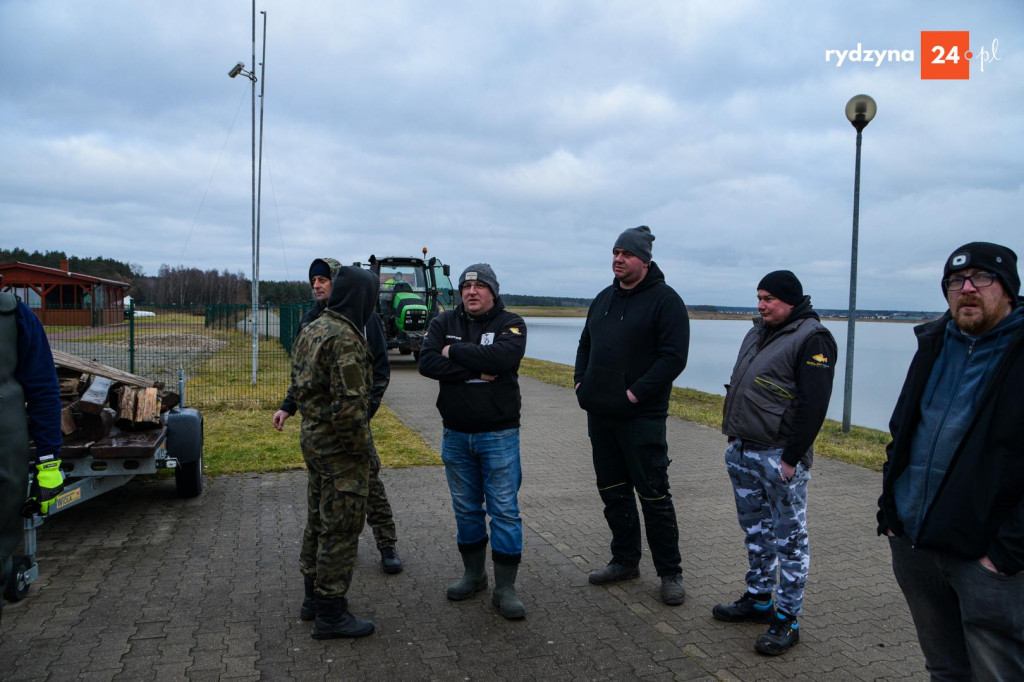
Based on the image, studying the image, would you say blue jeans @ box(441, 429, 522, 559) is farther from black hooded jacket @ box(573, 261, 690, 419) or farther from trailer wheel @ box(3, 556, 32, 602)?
trailer wheel @ box(3, 556, 32, 602)

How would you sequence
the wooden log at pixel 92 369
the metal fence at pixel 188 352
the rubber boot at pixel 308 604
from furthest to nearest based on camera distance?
1. the metal fence at pixel 188 352
2. the wooden log at pixel 92 369
3. the rubber boot at pixel 308 604

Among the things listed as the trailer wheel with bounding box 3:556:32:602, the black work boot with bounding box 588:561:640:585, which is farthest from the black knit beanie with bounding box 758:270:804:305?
the trailer wheel with bounding box 3:556:32:602

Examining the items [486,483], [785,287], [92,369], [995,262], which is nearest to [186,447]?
[92,369]

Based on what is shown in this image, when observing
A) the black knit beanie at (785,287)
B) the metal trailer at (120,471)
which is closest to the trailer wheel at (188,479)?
the metal trailer at (120,471)

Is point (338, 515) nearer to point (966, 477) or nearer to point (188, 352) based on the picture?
point (966, 477)

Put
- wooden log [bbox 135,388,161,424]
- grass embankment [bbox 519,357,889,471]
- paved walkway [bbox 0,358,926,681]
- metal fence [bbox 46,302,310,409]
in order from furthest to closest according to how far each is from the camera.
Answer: metal fence [bbox 46,302,310,409], grass embankment [bbox 519,357,889,471], wooden log [bbox 135,388,161,424], paved walkway [bbox 0,358,926,681]

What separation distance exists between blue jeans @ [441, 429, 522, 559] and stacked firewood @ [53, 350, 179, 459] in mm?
2642

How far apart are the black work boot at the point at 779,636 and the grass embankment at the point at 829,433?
193 inches

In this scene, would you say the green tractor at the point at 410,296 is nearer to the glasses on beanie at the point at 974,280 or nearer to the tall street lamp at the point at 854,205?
the tall street lamp at the point at 854,205

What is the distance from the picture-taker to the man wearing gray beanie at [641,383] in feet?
13.9

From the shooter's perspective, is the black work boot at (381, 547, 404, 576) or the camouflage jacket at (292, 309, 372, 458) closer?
the camouflage jacket at (292, 309, 372, 458)

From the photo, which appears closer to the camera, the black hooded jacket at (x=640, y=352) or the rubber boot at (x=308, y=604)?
the rubber boot at (x=308, y=604)

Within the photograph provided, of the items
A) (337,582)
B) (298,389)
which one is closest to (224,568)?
(337,582)

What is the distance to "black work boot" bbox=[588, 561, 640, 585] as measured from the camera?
452 centimetres
